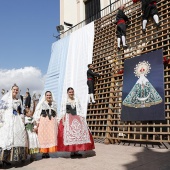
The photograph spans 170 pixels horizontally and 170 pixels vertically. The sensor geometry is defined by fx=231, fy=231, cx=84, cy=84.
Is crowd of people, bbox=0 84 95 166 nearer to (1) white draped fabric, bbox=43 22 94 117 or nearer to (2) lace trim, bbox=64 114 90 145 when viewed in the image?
(2) lace trim, bbox=64 114 90 145

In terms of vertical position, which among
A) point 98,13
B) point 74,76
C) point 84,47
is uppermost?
point 98,13

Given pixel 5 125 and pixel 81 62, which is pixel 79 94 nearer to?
pixel 81 62

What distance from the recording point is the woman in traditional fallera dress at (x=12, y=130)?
3293mm

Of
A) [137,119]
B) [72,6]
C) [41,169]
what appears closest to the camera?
[41,169]

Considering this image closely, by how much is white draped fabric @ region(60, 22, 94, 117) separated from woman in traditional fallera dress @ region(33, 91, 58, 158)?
2.73 metres


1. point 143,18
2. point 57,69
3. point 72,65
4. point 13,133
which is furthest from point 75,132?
point 57,69

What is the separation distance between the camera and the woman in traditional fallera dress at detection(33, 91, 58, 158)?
3.90 metres

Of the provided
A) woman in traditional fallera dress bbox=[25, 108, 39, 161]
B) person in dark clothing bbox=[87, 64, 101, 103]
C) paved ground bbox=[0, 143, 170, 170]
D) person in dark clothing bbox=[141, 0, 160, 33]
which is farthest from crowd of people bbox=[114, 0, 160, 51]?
woman in traditional fallera dress bbox=[25, 108, 39, 161]

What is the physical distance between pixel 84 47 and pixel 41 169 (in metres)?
5.24

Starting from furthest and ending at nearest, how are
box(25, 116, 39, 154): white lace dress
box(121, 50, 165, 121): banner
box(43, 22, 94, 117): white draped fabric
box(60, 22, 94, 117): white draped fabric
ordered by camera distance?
box(43, 22, 94, 117): white draped fabric
box(60, 22, 94, 117): white draped fabric
box(121, 50, 165, 121): banner
box(25, 116, 39, 154): white lace dress

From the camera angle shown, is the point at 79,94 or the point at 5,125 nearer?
the point at 5,125

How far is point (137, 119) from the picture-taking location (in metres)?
5.00

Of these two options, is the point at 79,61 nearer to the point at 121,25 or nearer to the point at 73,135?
the point at 121,25

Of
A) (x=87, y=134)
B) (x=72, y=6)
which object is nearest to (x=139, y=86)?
(x=87, y=134)
